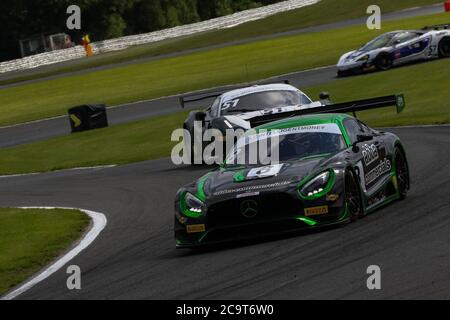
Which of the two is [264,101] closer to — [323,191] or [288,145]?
[288,145]

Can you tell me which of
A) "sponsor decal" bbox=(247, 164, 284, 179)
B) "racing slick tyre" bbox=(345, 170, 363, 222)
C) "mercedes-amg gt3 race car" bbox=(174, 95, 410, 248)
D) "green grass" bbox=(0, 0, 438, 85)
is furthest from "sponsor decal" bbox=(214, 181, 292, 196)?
"green grass" bbox=(0, 0, 438, 85)

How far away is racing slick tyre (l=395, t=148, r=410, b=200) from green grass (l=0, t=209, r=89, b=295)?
3784 mm

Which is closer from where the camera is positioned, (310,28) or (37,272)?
(37,272)

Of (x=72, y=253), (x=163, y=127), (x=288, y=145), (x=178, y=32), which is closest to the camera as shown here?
(x=288, y=145)

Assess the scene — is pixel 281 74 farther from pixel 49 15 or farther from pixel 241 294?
pixel 49 15

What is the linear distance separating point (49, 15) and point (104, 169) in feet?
206

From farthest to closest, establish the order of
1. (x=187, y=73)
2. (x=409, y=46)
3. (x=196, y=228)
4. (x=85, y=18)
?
(x=85, y=18)
(x=187, y=73)
(x=409, y=46)
(x=196, y=228)

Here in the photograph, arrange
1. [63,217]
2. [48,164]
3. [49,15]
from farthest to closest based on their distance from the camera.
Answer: [49,15] → [48,164] → [63,217]

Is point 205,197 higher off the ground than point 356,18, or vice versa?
point 205,197

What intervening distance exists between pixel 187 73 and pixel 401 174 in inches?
1333

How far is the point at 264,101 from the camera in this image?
63.2 feet

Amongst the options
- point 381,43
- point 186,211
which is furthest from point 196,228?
point 381,43

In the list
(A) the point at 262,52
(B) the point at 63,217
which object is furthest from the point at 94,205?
(A) the point at 262,52

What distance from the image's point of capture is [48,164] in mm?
25719
